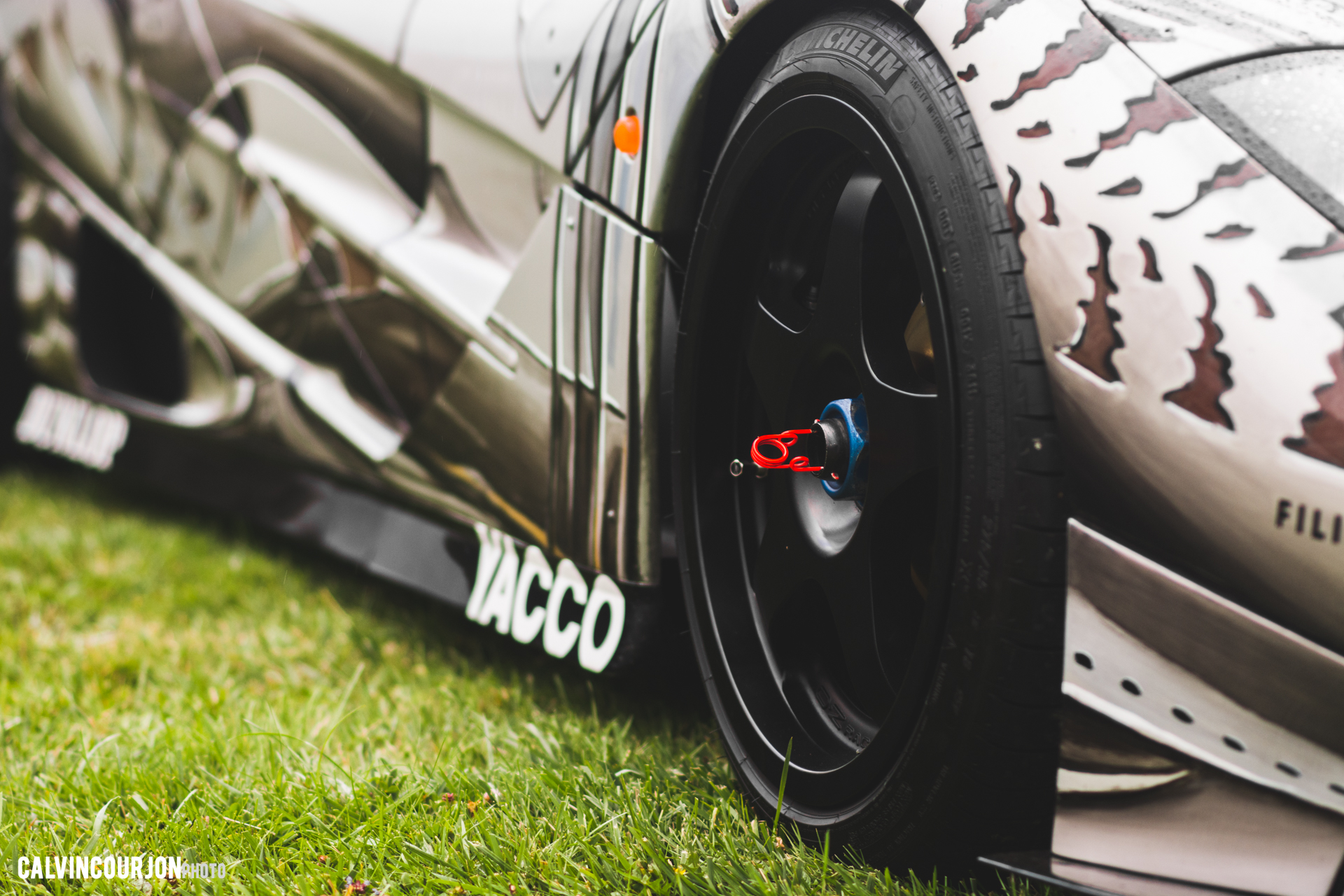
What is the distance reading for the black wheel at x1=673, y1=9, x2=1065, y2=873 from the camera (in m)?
0.98

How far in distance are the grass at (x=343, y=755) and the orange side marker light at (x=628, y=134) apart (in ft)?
2.53

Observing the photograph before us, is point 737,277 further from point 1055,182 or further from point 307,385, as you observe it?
point 307,385

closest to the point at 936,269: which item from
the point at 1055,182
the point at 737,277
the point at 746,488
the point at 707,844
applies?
the point at 1055,182

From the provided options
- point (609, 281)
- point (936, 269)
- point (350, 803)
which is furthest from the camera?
point (609, 281)

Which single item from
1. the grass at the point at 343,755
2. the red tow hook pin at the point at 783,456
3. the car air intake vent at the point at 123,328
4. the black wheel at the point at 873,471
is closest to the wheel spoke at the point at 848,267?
the black wheel at the point at 873,471

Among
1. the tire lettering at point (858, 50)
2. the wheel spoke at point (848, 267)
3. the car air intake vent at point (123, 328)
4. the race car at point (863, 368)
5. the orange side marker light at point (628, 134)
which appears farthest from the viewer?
the car air intake vent at point (123, 328)

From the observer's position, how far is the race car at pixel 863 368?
89cm

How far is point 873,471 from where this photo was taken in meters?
1.17

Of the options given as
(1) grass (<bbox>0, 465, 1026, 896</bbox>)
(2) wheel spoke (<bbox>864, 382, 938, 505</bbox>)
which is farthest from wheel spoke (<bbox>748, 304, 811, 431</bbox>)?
(1) grass (<bbox>0, 465, 1026, 896</bbox>)

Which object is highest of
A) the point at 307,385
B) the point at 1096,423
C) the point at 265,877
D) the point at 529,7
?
the point at 529,7

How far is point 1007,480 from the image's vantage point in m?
0.97

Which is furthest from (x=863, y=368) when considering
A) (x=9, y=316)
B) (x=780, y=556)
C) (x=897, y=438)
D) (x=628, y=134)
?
(x=9, y=316)

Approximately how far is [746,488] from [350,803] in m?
0.61

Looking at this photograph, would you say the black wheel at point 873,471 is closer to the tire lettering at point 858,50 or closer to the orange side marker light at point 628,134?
the tire lettering at point 858,50
